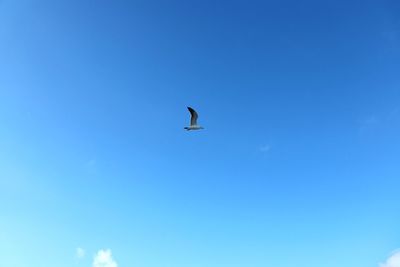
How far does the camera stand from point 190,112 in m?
102
